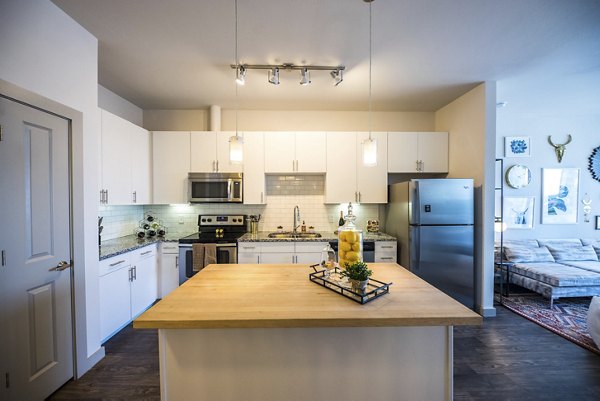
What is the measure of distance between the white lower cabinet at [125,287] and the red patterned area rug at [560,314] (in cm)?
472

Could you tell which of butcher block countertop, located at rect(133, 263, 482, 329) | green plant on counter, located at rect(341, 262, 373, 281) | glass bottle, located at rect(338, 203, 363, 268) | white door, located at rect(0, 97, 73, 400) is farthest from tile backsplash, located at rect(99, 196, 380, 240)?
green plant on counter, located at rect(341, 262, 373, 281)

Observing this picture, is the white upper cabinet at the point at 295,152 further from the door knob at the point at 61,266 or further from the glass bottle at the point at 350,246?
the door knob at the point at 61,266

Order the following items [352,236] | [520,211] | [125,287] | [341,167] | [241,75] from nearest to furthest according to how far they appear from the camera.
Answer: [352,236] → [241,75] → [125,287] → [341,167] → [520,211]

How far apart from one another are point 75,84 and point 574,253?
678cm

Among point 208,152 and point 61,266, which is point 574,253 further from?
point 61,266

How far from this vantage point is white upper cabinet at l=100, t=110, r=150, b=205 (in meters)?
2.69

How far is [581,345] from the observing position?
8.08 ft

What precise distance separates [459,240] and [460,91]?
1.97 m

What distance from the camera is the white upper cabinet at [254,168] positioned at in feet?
11.8

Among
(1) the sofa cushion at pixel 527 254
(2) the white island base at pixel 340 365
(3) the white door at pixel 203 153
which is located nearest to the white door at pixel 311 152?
(3) the white door at pixel 203 153

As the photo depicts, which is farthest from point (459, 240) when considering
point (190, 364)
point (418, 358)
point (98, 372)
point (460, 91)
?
point (98, 372)

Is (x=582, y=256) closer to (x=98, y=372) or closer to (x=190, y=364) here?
(x=190, y=364)

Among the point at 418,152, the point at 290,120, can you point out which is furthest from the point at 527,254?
the point at 290,120

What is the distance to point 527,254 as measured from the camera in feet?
12.7
